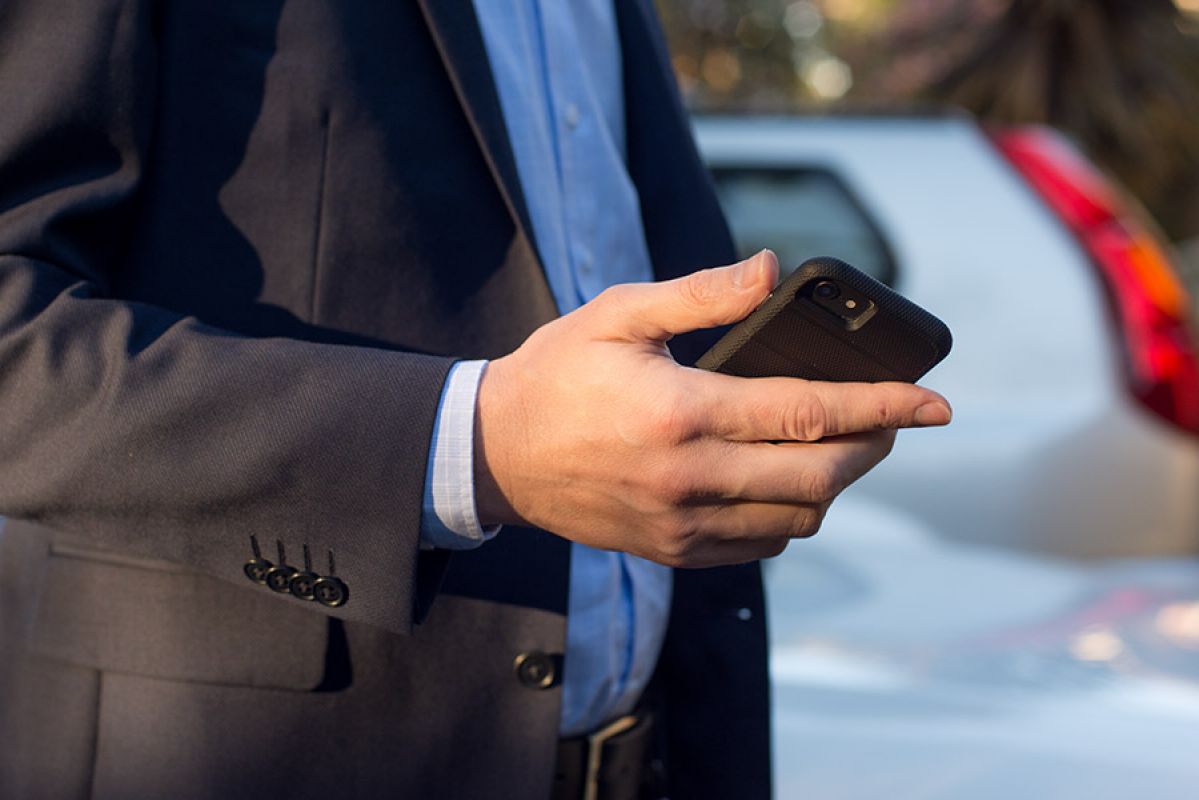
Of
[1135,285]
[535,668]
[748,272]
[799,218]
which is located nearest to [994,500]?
[1135,285]

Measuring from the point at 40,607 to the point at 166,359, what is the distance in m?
0.31

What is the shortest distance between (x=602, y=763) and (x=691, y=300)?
1.88 feet

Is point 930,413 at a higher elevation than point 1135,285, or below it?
higher

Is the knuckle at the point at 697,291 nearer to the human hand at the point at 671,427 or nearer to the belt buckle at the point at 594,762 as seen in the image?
the human hand at the point at 671,427

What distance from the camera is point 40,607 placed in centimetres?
108

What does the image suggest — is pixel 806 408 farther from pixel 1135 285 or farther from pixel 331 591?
pixel 1135 285

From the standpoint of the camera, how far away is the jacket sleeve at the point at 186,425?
0.91m

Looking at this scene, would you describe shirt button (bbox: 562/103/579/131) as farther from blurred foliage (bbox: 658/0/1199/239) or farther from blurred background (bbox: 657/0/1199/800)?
blurred foliage (bbox: 658/0/1199/239)

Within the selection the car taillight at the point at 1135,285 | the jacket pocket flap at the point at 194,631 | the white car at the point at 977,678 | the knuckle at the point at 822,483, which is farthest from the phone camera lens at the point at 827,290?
the car taillight at the point at 1135,285

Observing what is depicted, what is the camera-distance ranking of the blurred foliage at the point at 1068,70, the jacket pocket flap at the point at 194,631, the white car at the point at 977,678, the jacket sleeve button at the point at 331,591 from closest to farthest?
1. the jacket sleeve button at the point at 331,591
2. the jacket pocket flap at the point at 194,631
3. the white car at the point at 977,678
4. the blurred foliage at the point at 1068,70

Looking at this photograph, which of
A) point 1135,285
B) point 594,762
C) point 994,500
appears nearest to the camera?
point 594,762

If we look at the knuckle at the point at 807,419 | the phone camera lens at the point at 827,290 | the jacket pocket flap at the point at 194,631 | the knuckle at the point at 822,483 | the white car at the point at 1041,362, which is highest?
the phone camera lens at the point at 827,290

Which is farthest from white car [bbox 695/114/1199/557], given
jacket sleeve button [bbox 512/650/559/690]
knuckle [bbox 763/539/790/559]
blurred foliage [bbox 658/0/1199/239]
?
blurred foliage [bbox 658/0/1199/239]

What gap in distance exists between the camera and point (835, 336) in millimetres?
883
